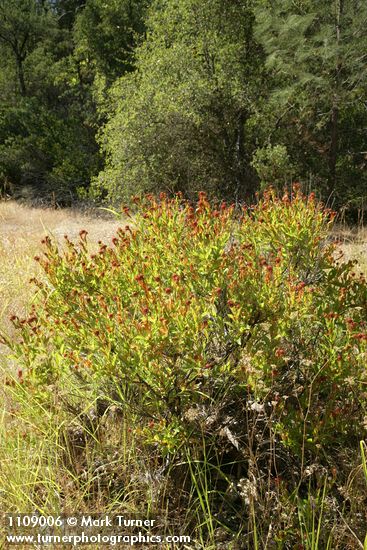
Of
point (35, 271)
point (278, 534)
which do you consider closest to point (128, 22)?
point (35, 271)

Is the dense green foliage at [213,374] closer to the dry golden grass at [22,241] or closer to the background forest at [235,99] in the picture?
the dry golden grass at [22,241]

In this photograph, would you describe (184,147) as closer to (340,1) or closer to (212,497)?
(340,1)

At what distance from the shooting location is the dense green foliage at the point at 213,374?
1.81 metres

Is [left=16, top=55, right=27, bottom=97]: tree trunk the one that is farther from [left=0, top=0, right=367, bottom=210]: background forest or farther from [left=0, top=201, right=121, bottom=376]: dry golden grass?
[left=0, top=201, right=121, bottom=376]: dry golden grass

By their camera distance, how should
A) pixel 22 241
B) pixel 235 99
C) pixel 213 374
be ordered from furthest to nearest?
pixel 235 99, pixel 22 241, pixel 213 374

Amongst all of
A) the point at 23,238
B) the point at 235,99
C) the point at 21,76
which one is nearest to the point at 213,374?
the point at 23,238

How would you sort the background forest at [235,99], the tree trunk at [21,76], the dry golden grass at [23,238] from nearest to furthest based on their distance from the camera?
1. the dry golden grass at [23,238]
2. the background forest at [235,99]
3. the tree trunk at [21,76]

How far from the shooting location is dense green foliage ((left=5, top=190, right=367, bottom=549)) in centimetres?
181

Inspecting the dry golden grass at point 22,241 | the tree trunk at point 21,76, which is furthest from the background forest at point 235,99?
the dry golden grass at point 22,241

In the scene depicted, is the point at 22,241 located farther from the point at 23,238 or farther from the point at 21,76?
the point at 21,76

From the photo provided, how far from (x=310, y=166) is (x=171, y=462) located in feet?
35.7

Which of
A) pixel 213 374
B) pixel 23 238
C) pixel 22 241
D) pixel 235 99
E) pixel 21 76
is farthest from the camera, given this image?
pixel 21 76

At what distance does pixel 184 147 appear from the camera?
11.4 metres

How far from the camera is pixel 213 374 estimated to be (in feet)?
6.43
